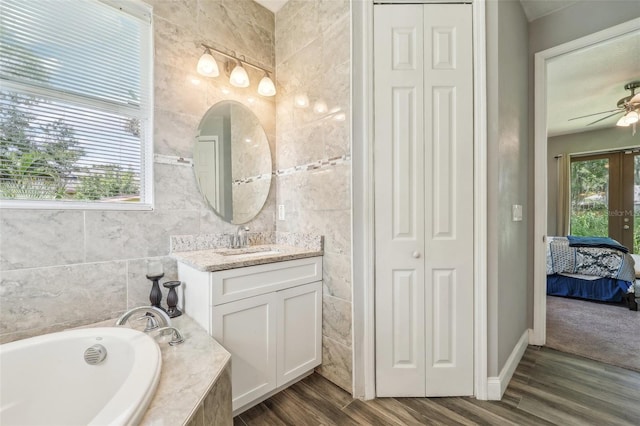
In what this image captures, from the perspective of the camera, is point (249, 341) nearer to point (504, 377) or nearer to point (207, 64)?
point (504, 377)

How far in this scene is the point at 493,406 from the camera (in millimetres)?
1593

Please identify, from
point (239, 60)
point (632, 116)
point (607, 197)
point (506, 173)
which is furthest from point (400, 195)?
point (607, 197)

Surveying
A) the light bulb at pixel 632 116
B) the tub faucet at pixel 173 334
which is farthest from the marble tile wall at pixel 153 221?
the light bulb at pixel 632 116

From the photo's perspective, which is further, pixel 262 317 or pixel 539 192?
pixel 539 192

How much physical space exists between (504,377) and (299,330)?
1.34 m

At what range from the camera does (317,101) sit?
1974 mm

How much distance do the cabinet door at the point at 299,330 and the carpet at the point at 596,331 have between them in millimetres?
2028

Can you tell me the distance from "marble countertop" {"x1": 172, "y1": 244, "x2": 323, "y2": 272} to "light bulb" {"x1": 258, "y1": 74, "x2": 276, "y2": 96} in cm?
124

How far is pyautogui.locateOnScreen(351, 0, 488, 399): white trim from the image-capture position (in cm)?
161

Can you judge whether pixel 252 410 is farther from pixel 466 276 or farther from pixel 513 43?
pixel 513 43

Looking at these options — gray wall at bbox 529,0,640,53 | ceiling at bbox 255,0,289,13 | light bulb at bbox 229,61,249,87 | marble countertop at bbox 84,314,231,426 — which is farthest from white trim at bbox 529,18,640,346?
marble countertop at bbox 84,314,231,426

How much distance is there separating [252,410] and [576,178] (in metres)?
7.00

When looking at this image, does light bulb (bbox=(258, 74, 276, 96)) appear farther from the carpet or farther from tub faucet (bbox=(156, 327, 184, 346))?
the carpet

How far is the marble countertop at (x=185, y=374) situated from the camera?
88 cm
